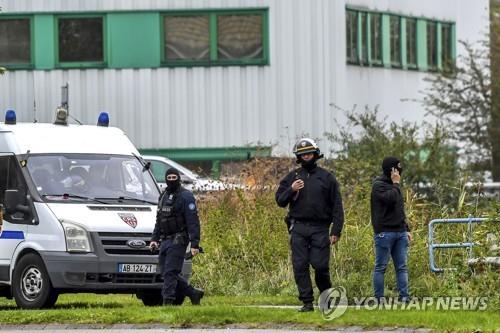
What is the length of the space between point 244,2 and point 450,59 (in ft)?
25.0

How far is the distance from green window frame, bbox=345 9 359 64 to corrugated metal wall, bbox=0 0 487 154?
2.55 feet

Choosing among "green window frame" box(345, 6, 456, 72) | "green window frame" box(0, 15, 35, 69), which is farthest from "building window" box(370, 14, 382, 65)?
"green window frame" box(0, 15, 35, 69)

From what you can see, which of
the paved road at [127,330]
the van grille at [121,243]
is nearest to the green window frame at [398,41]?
the van grille at [121,243]

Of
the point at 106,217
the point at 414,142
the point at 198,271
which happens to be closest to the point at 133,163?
the point at 106,217

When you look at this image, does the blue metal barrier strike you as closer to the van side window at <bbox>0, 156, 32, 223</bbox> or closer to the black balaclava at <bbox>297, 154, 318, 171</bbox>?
the black balaclava at <bbox>297, 154, 318, 171</bbox>

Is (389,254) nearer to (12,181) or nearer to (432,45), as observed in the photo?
(12,181)

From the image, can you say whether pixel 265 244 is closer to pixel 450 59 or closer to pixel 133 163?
pixel 133 163

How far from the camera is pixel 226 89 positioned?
1570 inches

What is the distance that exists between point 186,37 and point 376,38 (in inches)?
233

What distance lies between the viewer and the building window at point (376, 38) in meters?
42.4

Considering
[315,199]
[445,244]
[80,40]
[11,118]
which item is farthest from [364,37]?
[315,199]

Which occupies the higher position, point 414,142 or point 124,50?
point 124,50

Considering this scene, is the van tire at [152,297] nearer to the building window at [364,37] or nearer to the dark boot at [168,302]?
the dark boot at [168,302]

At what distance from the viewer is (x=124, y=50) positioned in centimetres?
3972
